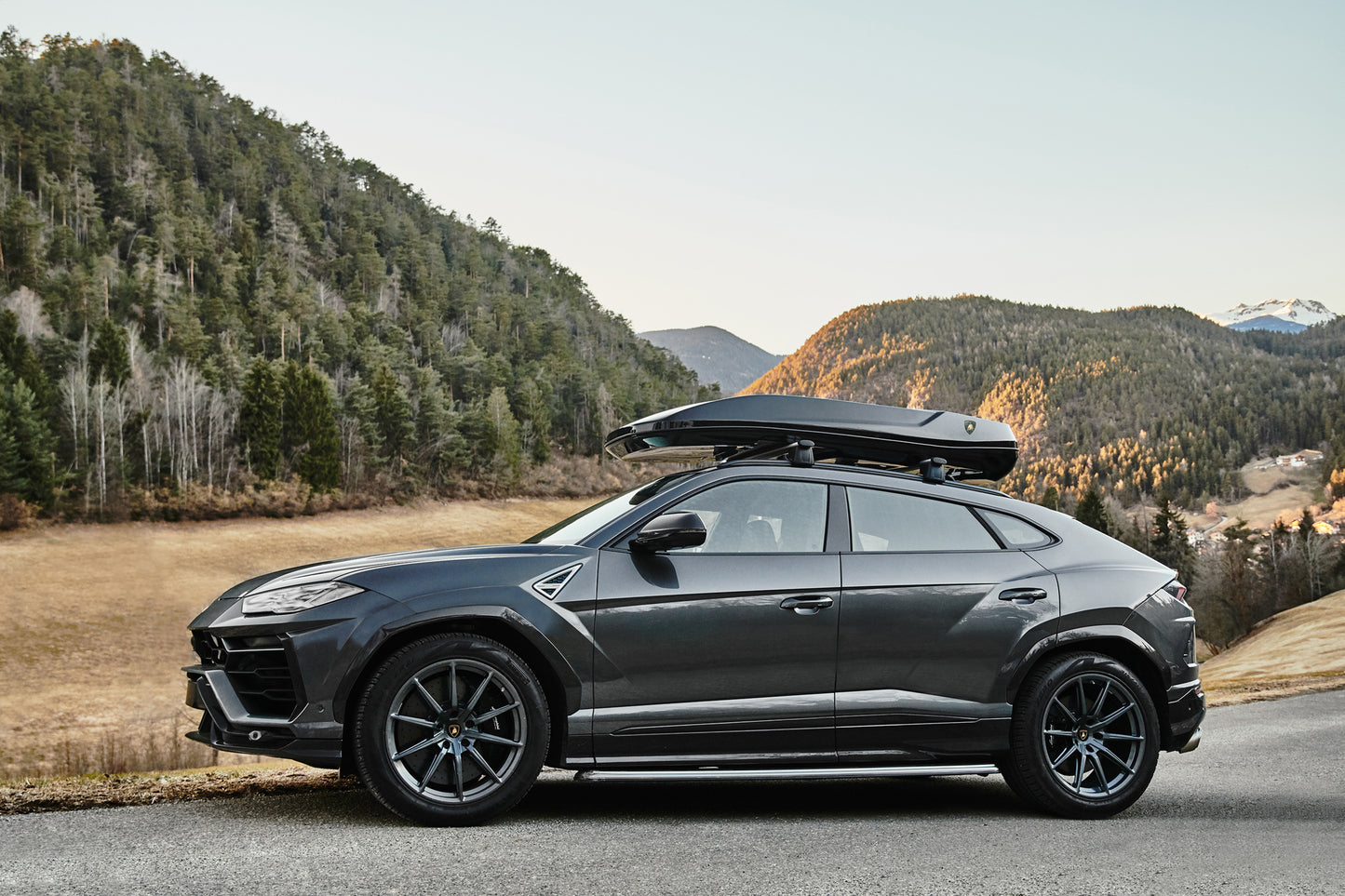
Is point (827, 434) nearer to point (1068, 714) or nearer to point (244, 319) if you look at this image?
point (1068, 714)

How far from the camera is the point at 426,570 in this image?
5.47m

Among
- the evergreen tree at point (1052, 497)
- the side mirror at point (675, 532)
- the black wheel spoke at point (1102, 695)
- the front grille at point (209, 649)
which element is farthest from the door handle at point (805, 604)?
the evergreen tree at point (1052, 497)

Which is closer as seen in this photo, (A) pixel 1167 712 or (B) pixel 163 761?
(A) pixel 1167 712

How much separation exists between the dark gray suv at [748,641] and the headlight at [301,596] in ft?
0.04

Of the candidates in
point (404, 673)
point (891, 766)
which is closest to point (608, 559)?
point (404, 673)

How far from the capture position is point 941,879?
4.60m

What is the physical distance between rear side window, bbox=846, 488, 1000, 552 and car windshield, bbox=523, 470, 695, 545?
91cm

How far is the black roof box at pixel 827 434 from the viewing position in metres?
6.30

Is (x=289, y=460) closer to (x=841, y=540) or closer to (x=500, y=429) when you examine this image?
(x=500, y=429)

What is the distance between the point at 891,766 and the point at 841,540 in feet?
3.78

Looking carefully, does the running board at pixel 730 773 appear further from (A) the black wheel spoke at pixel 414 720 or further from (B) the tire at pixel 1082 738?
(A) the black wheel spoke at pixel 414 720

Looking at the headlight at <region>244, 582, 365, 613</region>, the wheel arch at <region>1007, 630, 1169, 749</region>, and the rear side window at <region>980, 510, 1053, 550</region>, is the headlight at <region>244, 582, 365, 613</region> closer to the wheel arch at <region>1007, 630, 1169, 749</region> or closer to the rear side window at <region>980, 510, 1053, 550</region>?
the rear side window at <region>980, 510, 1053, 550</region>

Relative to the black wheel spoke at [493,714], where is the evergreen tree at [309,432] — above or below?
above

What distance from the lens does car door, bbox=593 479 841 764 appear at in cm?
554
